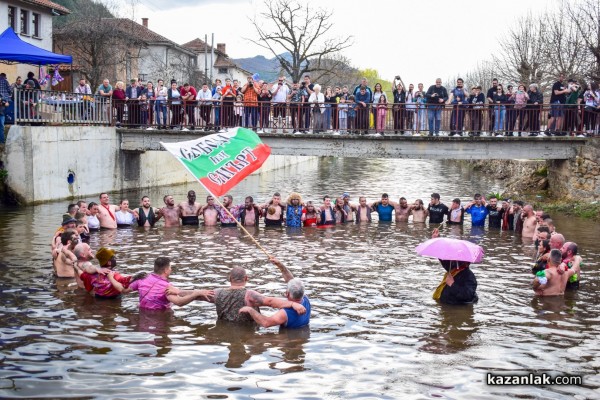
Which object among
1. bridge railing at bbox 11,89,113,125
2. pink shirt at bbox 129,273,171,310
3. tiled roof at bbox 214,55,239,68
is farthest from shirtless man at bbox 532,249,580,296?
tiled roof at bbox 214,55,239,68

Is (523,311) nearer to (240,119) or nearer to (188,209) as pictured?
(188,209)

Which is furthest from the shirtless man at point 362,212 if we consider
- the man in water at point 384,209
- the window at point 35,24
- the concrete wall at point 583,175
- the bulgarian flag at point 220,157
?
the window at point 35,24

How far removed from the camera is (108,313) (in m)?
12.2

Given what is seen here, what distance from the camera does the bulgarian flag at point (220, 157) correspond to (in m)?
13.9

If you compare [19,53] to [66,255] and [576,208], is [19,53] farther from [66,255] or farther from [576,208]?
[576,208]

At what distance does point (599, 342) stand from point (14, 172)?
790 inches

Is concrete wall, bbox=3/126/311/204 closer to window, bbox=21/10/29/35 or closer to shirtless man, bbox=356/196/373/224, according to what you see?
shirtless man, bbox=356/196/373/224

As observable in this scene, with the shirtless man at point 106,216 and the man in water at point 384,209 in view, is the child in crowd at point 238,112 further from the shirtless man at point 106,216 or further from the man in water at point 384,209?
the shirtless man at point 106,216

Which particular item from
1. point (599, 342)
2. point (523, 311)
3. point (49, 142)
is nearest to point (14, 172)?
point (49, 142)

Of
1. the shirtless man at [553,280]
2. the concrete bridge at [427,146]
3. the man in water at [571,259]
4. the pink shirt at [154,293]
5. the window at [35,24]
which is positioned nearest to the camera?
the pink shirt at [154,293]

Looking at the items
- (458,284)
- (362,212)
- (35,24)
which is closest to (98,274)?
(458,284)

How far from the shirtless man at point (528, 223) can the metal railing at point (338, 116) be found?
20.6ft

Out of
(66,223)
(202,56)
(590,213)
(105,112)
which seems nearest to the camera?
(66,223)

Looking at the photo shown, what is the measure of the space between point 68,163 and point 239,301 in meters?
18.2
